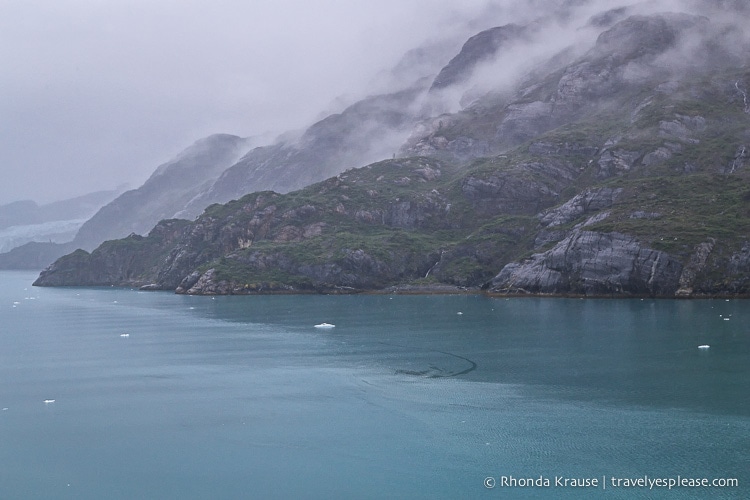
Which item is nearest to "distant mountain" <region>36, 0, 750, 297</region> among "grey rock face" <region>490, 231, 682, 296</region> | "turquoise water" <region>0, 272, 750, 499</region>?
"grey rock face" <region>490, 231, 682, 296</region>

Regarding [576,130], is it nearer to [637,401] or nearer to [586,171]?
[586,171]

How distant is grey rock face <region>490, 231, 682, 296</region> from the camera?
98.9m

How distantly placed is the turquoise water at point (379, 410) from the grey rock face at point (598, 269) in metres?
23.0

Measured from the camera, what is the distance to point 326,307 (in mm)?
103688

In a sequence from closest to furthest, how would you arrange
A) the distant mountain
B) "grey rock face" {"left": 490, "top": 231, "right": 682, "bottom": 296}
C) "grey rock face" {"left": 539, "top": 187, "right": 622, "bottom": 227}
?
1. "grey rock face" {"left": 490, "top": 231, "right": 682, "bottom": 296}
2. the distant mountain
3. "grey rock face" {"left": 539, "top": 187, "right": 622, "bottom": 227}

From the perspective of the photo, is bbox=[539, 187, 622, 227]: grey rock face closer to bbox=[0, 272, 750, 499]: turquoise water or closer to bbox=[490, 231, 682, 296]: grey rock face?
bbox=[490, 231, 682, 296]: grey rock face

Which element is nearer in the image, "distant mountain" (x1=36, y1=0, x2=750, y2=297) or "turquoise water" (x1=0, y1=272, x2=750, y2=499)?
"turquoise water" (x1=0, y1=272, x2=750, y2=499)

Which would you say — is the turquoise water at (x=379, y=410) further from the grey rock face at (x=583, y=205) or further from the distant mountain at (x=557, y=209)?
the grey rock face at (x=583, y=205)

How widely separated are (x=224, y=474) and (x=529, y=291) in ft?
288

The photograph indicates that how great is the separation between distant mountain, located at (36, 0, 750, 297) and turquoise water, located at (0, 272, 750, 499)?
29.7 metres

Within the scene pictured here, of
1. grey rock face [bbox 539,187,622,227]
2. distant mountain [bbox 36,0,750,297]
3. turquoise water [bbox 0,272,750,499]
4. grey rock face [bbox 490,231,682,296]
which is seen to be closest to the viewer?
turquoise water [bbox 0,272,750,499]

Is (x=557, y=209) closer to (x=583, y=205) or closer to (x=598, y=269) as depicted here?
(x=583, y=205)

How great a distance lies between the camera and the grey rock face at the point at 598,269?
3895 inches

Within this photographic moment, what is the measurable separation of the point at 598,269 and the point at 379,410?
7378 centimetres
